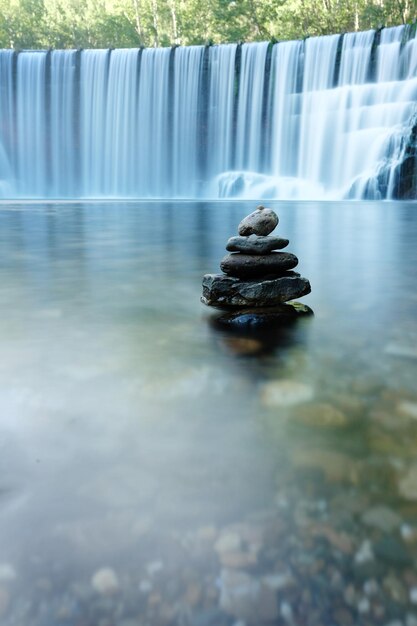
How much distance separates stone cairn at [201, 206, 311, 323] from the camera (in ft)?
10.9

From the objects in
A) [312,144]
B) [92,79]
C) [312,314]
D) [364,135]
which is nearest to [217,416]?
[312,314]

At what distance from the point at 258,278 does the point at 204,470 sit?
6.80 feet

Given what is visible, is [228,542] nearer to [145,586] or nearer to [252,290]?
[145,586]

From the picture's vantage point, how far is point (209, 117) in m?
28.2

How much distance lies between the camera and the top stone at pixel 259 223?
137 inches

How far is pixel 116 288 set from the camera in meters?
4.17

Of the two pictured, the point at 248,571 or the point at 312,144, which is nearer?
the point at 248,571

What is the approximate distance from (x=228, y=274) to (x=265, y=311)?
0.38 m

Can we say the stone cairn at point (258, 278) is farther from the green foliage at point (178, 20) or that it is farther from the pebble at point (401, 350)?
the green foliage at point (178, 20)

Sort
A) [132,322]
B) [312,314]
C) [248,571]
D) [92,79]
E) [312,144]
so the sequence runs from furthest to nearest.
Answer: [92,79], [312,144], [312,314], [132,322], [248,571]

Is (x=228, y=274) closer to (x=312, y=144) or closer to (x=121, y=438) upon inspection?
(x=121, y=438)

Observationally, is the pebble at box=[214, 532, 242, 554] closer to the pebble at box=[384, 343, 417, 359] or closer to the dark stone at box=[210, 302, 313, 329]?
the pebble at box=[384, 343, 417, 359]

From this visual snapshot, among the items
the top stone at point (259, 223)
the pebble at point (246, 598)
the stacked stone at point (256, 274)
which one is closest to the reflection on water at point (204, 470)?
the pebble at point (246, 598)

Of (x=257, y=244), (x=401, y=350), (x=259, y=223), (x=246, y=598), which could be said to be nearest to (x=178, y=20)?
(x=259, y=223)
